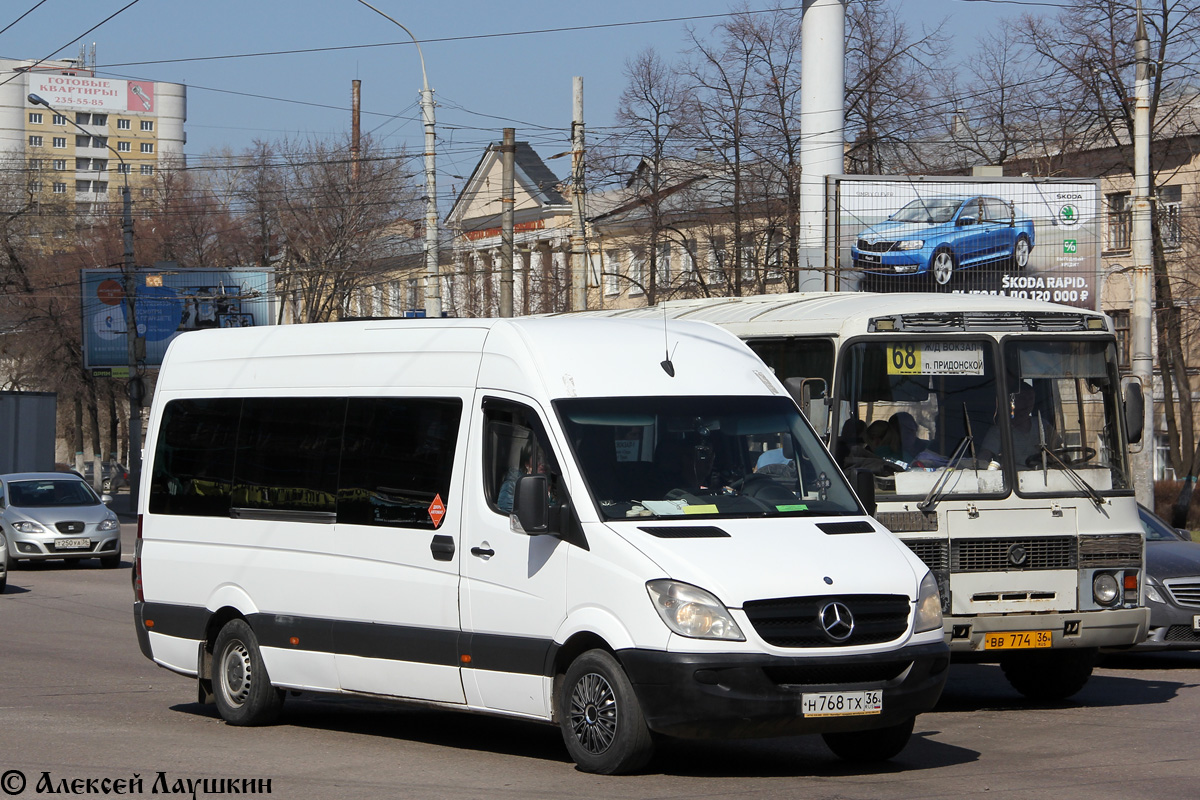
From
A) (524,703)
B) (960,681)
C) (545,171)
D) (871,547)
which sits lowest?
(960,681)

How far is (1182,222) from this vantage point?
3981cm

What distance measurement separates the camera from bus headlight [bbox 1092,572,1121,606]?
1038 cm

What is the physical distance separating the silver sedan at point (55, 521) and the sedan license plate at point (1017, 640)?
1813 cm

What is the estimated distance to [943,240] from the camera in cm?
2842

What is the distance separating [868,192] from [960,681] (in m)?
16.6

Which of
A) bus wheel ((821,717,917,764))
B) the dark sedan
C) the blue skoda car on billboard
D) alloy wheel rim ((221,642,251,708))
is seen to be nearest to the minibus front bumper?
bus wheel ((821,717,917,764))

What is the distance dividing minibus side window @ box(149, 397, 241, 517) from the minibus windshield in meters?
2.96

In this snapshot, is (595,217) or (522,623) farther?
(595,217)

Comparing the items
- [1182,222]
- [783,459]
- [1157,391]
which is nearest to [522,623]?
[783,459]

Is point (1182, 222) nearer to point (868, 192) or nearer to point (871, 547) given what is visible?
point (868, 192)

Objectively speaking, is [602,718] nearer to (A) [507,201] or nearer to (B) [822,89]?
(B) [822,89]

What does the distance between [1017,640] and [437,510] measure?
4096 millimetres

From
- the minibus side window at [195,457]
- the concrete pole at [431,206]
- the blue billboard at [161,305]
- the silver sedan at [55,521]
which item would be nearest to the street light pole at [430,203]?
the concrete pole at [431,206]

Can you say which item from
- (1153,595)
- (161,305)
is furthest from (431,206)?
(1153,595)
